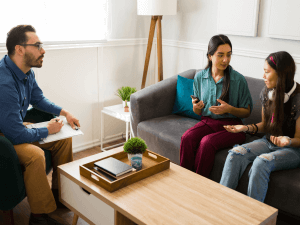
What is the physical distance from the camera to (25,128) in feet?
6.31

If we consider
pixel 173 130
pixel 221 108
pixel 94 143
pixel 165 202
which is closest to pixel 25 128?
pixel 165 202

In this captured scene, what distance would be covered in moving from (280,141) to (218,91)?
63cm

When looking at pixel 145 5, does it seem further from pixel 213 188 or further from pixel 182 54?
pixel 213 188

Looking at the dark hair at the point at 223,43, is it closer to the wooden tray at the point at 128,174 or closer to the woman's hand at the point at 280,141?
the woman's hand at the point at 280,141

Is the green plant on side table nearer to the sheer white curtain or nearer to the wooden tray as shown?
the wooden tray

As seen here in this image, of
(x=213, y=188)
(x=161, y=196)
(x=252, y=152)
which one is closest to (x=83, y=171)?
(x=161, y=196)

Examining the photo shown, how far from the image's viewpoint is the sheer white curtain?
8.43 feet

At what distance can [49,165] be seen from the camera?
2137 millimetres

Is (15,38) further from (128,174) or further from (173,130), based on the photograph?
(173,130)

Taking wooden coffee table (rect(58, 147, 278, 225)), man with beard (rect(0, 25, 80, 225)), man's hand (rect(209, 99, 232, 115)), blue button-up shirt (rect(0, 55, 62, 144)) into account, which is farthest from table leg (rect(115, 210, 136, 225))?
man's hand (rect(209, 99, 232, 115))

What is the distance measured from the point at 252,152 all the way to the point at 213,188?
474 mm

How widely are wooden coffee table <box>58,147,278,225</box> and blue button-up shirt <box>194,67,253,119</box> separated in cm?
71

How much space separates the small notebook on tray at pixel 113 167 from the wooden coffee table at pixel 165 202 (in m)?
0.09

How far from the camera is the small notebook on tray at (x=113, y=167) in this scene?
168cm
